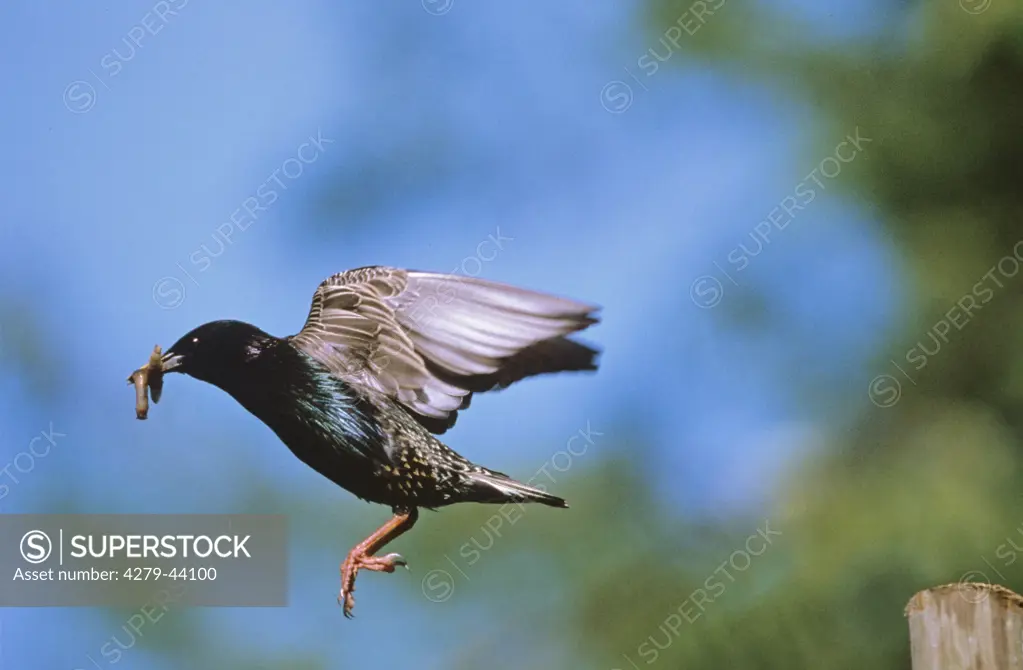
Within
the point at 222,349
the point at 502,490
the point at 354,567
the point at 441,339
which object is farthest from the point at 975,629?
the point at 222,349

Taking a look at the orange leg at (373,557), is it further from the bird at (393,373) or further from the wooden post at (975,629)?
the wooden post at (975,629)

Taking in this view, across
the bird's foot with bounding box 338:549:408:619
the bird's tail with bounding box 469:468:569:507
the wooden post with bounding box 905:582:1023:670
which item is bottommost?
the wooden post with bounding box 905:582:1023:670

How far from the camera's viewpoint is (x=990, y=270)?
15.1 ft

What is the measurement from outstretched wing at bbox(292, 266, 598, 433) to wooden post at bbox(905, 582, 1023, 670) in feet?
4.61

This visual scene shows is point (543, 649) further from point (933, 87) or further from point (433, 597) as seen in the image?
point (933, 87)

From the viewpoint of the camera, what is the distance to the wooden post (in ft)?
6.10

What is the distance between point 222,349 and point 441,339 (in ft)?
1.92

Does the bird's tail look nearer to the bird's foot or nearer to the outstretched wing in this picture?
the outstretched wing

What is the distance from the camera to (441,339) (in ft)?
10.3

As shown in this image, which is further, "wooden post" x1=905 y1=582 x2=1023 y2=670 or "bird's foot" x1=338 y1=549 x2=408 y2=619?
"bird's foot" x1=338 y1=549 x2=408 y2=619

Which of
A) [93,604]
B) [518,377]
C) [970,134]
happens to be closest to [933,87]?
[970,134]

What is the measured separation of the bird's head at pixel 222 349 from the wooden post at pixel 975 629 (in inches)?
73.9

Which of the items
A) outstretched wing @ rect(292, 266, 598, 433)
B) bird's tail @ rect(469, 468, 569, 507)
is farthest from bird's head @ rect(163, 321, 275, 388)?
bird's tail @ rect(469, 468, 569, 507)

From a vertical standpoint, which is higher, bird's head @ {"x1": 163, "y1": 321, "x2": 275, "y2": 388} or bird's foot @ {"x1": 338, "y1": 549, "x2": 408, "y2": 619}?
bird's head @ {"x1": 163, "y1": 321, "x2": 275, "y2": 388}
